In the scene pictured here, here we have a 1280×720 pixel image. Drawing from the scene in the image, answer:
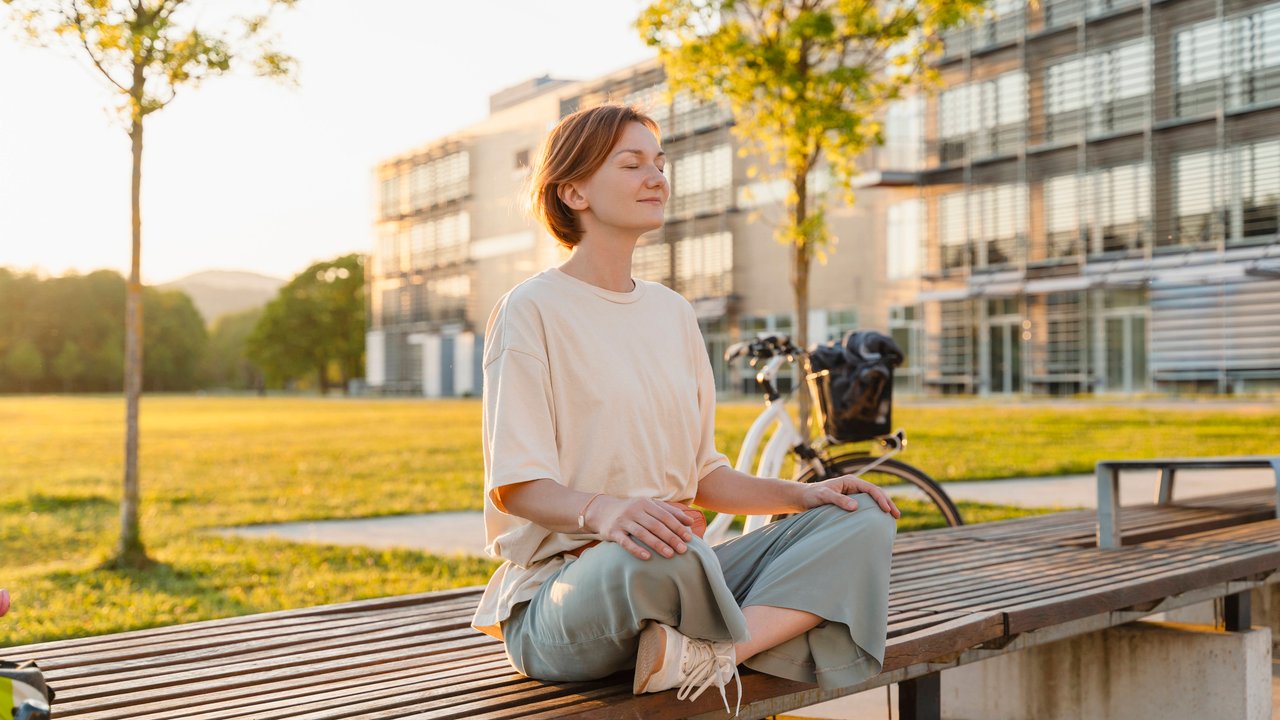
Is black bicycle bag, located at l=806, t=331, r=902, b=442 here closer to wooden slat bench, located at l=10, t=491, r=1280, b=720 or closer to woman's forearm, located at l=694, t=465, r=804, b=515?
wooden slat bench, located at l=10, t=491, r=1280, b=720

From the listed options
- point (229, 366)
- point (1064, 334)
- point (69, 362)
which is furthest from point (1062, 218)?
point (229, 366)

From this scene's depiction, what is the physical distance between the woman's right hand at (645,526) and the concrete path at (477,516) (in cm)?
605

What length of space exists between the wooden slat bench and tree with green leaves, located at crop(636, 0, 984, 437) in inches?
237

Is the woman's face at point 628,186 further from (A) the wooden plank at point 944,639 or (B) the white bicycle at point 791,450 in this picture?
(B) the white bicycle at point 791,450

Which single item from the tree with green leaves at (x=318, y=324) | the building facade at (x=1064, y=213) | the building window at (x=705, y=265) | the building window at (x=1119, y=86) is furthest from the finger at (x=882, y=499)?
the tree with green leaves at (x=318, y=324)

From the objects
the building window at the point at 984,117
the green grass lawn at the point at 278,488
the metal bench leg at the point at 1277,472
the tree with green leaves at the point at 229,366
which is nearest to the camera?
the metal bench leg at the point at 1277,472

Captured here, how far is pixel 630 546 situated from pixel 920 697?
136 cm

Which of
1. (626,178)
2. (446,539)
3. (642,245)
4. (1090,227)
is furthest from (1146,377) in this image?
(626,178)

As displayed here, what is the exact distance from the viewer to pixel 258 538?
29.9 feet

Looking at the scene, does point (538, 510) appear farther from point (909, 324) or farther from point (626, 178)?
point (909, 324)

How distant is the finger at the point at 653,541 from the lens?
2.08 metres

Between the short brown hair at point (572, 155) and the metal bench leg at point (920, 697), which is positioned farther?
the metal bench leg at point (920, 697)

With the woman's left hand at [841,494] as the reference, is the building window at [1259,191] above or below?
above

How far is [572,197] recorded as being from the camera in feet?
8.39
